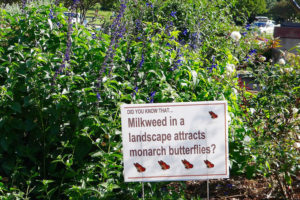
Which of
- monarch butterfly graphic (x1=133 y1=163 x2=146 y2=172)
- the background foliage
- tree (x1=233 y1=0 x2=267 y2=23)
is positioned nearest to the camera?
monarch butterfly graphic (x1=133 y1=163 x2=146 y2=172)

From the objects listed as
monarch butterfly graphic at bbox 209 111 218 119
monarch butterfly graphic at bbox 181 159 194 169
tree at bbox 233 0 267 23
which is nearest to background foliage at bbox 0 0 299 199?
monarch butterfly graphic at bbox 181 159 194 169

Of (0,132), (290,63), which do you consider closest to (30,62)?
(0,132)

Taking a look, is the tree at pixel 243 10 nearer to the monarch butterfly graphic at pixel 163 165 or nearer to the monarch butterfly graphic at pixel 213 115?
the monarch butterfly graphic at pixel 213 115

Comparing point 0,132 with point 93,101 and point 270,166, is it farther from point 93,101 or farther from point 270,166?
point 270,166

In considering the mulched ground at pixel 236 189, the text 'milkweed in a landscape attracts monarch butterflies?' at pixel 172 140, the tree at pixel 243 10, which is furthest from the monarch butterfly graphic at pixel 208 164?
the tree at pixel 243 10

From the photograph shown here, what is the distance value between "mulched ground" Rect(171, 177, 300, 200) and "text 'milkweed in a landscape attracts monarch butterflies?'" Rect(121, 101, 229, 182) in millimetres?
688

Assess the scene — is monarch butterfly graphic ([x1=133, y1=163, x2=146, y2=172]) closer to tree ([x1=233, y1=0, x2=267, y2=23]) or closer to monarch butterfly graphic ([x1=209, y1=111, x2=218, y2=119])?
monarch butterfly graphic ([x1=209, y1=111, x2=218, y2=119])

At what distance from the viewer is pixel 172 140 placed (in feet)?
7.89

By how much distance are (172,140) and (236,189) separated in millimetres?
1098

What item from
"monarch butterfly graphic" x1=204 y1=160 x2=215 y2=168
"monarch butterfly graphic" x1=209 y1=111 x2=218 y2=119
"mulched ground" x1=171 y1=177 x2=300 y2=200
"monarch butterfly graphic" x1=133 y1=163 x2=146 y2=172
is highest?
"monarch butterfly graphic" x1=209 y1=111 x2=218 y2=119

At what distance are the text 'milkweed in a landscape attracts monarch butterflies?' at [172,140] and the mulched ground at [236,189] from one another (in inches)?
27.1

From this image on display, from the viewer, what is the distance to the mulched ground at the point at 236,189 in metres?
3.10

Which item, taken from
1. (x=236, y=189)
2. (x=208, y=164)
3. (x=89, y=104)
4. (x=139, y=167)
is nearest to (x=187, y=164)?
(x=208, y=164)

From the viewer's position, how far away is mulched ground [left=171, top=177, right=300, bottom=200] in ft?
10.2
